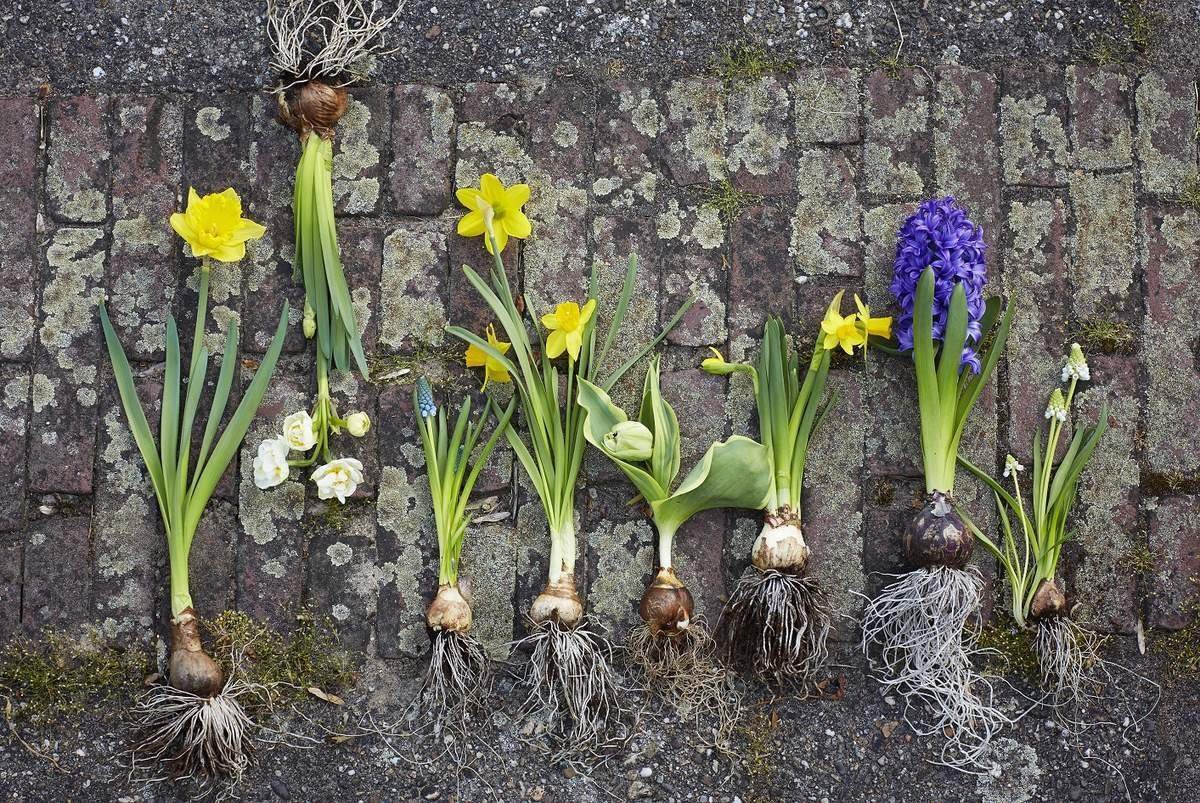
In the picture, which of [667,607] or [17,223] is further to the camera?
[17,223]

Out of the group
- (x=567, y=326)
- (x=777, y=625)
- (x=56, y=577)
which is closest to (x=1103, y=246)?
(x=777, y=625)

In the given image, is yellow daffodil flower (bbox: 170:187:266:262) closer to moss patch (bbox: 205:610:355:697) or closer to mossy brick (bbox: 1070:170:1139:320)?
moss patch (bbox: 205:610:355:697)

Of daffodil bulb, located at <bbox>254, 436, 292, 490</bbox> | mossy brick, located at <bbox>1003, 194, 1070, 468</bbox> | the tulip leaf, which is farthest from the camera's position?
mossy brick, located at <bbox>1003, 194, 1070, 468</bbox>

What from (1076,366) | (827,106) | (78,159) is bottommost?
(1076,366)

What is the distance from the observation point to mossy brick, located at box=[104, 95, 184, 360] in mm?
2697

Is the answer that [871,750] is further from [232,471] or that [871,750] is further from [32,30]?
[32,30]

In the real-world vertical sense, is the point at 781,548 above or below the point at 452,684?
above

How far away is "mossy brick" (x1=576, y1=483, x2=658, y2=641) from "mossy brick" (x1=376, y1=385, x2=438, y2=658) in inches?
15.4

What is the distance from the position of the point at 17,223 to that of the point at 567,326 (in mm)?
1454

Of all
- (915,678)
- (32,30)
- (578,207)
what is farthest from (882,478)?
(32,30)

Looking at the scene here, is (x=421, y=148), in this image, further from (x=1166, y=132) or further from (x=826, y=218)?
(x=1166, y=132)

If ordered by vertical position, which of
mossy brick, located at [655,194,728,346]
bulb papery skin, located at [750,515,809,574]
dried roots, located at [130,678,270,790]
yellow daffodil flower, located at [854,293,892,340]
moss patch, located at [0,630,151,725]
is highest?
mossy brick, located at [655,194,728,346]

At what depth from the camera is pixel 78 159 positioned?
2744mm

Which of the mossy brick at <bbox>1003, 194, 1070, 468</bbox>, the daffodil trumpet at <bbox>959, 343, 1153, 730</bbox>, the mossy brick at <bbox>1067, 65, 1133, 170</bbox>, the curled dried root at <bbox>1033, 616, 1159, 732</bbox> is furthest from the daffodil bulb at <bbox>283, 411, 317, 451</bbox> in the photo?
the mossy brick at <bbox>1067, 65, 1133, 170</bbox>
